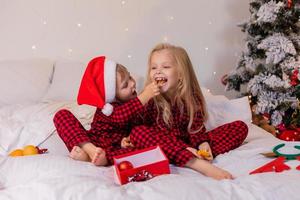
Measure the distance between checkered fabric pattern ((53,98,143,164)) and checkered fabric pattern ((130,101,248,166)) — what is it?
0.07m

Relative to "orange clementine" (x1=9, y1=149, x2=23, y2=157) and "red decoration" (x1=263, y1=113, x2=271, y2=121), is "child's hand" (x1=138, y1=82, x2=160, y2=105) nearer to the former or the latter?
"orange clementine" (x1=9, y1=149, x2=23, y2=157)

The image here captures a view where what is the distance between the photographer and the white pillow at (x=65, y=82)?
2229mm

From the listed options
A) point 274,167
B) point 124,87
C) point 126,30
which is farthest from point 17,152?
point 126,30

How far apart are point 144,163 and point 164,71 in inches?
17.8

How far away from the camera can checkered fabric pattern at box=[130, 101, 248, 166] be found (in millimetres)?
1432

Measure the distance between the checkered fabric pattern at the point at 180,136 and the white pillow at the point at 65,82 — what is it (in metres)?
0.71

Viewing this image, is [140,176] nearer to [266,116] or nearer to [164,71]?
[164,71]

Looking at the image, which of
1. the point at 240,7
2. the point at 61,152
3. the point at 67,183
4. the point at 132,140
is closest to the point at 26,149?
the point at 61,152

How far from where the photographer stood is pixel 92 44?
2.57 metres

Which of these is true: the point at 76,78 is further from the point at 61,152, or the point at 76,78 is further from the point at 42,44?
the point at 61,152

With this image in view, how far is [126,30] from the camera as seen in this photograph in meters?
2.59

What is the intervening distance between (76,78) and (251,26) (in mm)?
1090

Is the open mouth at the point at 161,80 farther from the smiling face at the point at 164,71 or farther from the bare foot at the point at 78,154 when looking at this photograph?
the bare foot at the point at 78,154

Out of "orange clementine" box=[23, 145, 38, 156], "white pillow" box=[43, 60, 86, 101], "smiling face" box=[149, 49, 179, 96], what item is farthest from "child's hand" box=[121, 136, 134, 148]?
"white pillow" box=[43, 60, 86, 101]
